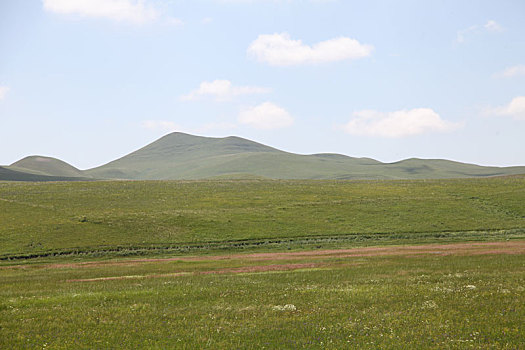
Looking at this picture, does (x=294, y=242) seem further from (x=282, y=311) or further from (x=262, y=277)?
(x=282, y=311)

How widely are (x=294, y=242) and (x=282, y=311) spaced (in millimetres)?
51896

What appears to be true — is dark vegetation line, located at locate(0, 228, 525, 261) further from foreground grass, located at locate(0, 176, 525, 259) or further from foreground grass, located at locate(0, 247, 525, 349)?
foreground grass, located at locate(0, 247, 525, 349)

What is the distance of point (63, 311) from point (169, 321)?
6326 millimetres

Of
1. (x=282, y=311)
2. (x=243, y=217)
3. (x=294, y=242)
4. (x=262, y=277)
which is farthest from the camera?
(x=243, y=217)

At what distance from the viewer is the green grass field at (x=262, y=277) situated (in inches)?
661

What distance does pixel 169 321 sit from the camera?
765 inches

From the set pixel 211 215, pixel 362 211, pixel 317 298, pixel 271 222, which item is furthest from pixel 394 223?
pixel 317 298

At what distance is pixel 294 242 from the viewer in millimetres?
71938

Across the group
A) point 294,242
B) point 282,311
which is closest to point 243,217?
point 294,242

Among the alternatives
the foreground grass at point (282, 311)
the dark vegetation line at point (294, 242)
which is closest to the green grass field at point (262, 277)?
the foreground grass at point (282, 311)

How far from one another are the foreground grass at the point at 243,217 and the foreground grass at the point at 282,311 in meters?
38.9

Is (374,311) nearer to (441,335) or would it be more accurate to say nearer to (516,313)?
(441,335)

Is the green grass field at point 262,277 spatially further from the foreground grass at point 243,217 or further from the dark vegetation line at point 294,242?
the foreground grass at point 243,217

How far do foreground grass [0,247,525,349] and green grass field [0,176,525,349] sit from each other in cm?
9
